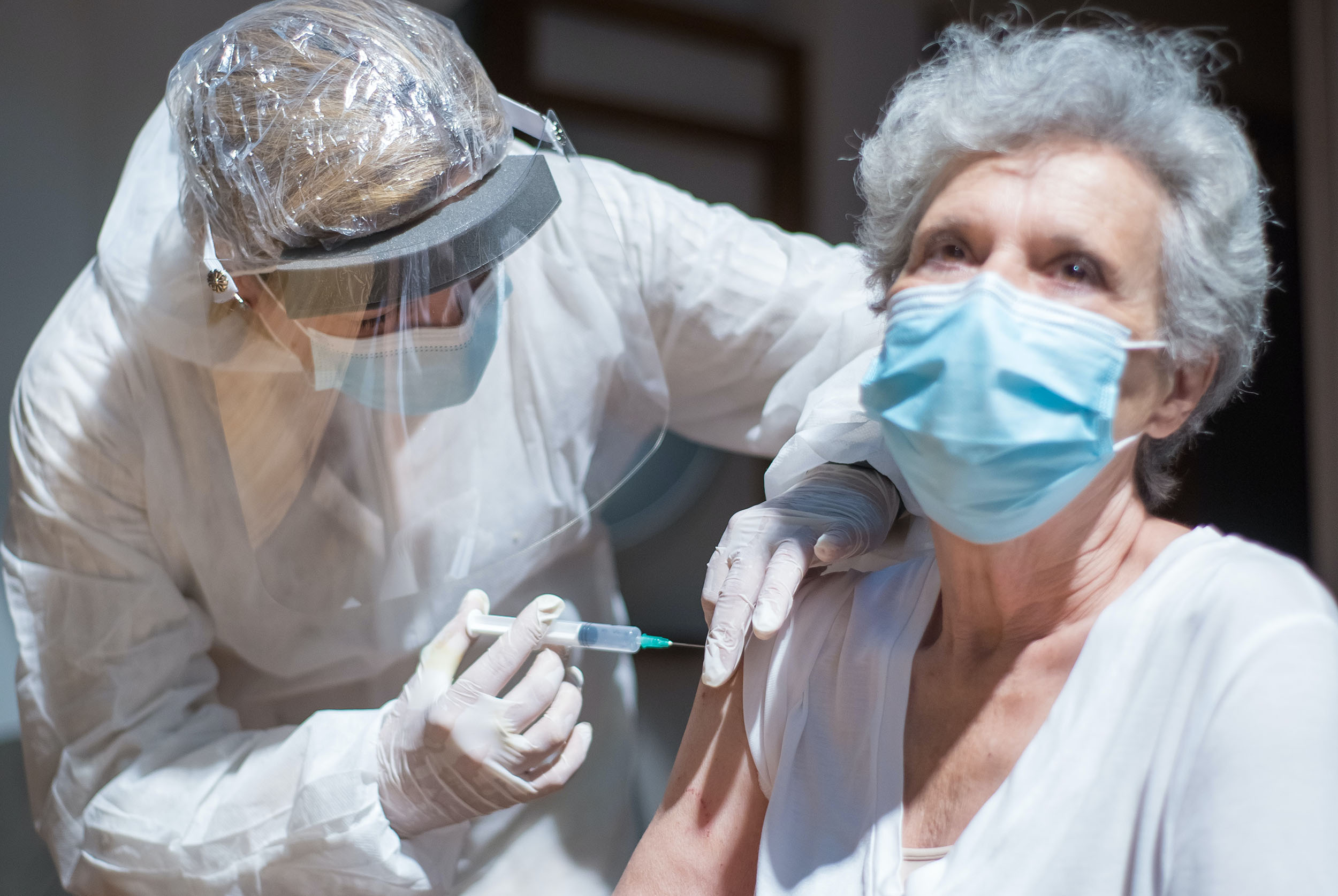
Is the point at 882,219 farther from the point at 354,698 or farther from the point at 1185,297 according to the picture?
the point at 354,698

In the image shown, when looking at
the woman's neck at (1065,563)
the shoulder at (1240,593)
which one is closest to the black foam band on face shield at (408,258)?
the woman's neck at (1065,563)

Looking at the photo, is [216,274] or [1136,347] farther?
[216,274]

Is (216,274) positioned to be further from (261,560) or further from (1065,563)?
(1065,563)

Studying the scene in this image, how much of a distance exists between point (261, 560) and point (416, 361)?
0.38 m

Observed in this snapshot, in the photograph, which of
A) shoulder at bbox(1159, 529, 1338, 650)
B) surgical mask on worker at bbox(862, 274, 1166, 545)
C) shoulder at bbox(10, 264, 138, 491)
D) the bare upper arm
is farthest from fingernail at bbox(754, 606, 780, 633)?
shoulder at bbox(10, 264, 138, 491)

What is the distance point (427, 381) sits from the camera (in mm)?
1283

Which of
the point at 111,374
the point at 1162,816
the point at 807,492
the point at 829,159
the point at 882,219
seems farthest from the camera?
the point at 829,159

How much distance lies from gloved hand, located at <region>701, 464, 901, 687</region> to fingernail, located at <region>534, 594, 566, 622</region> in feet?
0.63

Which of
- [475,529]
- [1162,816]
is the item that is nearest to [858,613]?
[1162,816]

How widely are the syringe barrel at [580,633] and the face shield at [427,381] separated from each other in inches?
5.8

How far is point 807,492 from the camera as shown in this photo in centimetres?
123

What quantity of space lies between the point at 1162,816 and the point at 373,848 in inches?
36.8

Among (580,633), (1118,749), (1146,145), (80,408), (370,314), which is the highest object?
(1146,145)

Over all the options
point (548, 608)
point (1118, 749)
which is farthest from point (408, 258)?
point (1118, 749)
